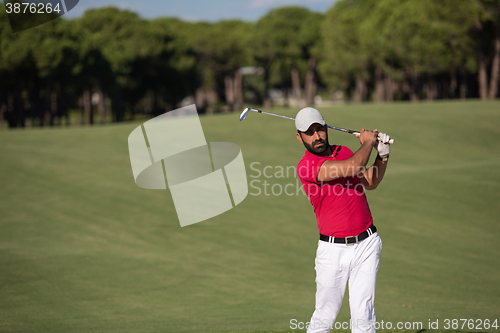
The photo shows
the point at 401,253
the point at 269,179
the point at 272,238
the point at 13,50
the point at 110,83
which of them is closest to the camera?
the point at 401,253


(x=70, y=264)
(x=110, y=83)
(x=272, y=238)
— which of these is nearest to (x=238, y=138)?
(x=272, y=238)

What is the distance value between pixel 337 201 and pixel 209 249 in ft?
24.0

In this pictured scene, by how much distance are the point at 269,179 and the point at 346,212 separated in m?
12.9

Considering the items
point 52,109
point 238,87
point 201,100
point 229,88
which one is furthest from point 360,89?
point 52,109

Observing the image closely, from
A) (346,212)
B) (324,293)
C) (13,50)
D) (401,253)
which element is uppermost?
(13,50)

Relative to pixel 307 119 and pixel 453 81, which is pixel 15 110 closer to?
pixel 453 81

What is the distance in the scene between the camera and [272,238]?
12219 millimetres

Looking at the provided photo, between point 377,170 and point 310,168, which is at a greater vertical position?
point 310,168

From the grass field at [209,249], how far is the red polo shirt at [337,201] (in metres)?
3.07

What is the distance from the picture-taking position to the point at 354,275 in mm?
4402

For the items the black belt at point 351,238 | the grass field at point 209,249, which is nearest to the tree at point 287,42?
the grass field at point 209,249

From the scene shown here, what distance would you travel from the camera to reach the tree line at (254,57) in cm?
4325

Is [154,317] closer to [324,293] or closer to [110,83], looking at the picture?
[324,293]

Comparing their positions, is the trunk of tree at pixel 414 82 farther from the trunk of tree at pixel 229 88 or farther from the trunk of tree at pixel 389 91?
the trunk of tree at pixel 229 88
